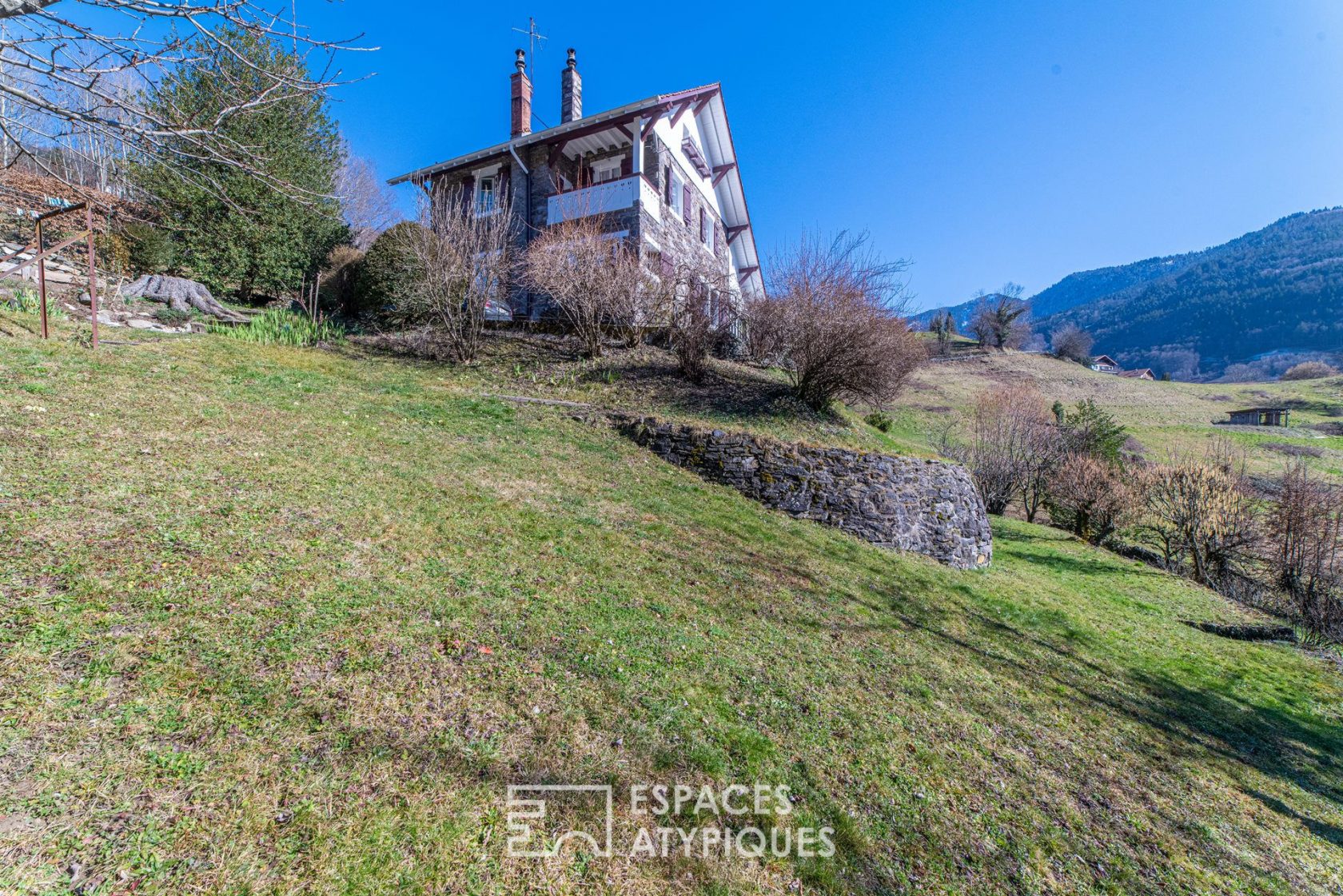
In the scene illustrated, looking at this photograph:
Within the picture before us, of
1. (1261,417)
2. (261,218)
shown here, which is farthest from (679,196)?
(1261,417)

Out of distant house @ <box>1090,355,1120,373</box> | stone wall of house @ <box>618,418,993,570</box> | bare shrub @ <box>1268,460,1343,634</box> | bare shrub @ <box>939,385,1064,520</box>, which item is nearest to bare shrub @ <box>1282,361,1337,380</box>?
distant house @ <box>1090,355,1120,373</box>

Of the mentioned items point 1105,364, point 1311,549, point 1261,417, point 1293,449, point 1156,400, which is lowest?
point 1311,549

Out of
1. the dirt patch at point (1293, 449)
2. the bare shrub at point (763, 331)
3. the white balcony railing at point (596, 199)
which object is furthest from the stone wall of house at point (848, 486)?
the dirt patch at point (1293, 449)

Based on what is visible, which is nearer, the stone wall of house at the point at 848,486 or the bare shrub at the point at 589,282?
the stone wall of house at the point at 848,486

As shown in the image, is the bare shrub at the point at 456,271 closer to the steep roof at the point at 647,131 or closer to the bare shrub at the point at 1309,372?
the steep roof at the point at 647,131

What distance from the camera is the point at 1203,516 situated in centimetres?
1004

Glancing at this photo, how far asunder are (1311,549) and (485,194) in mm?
21426

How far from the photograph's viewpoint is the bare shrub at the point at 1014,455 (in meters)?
15.1

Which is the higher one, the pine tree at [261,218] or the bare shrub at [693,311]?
the pine tree at [261,218]

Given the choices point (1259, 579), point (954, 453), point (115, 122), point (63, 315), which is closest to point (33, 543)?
point (115, 122)

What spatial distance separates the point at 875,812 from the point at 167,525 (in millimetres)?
4844

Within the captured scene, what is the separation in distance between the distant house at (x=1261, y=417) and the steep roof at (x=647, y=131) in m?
34.6

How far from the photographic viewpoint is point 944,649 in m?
4.77

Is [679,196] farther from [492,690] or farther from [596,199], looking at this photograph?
[492,690]
